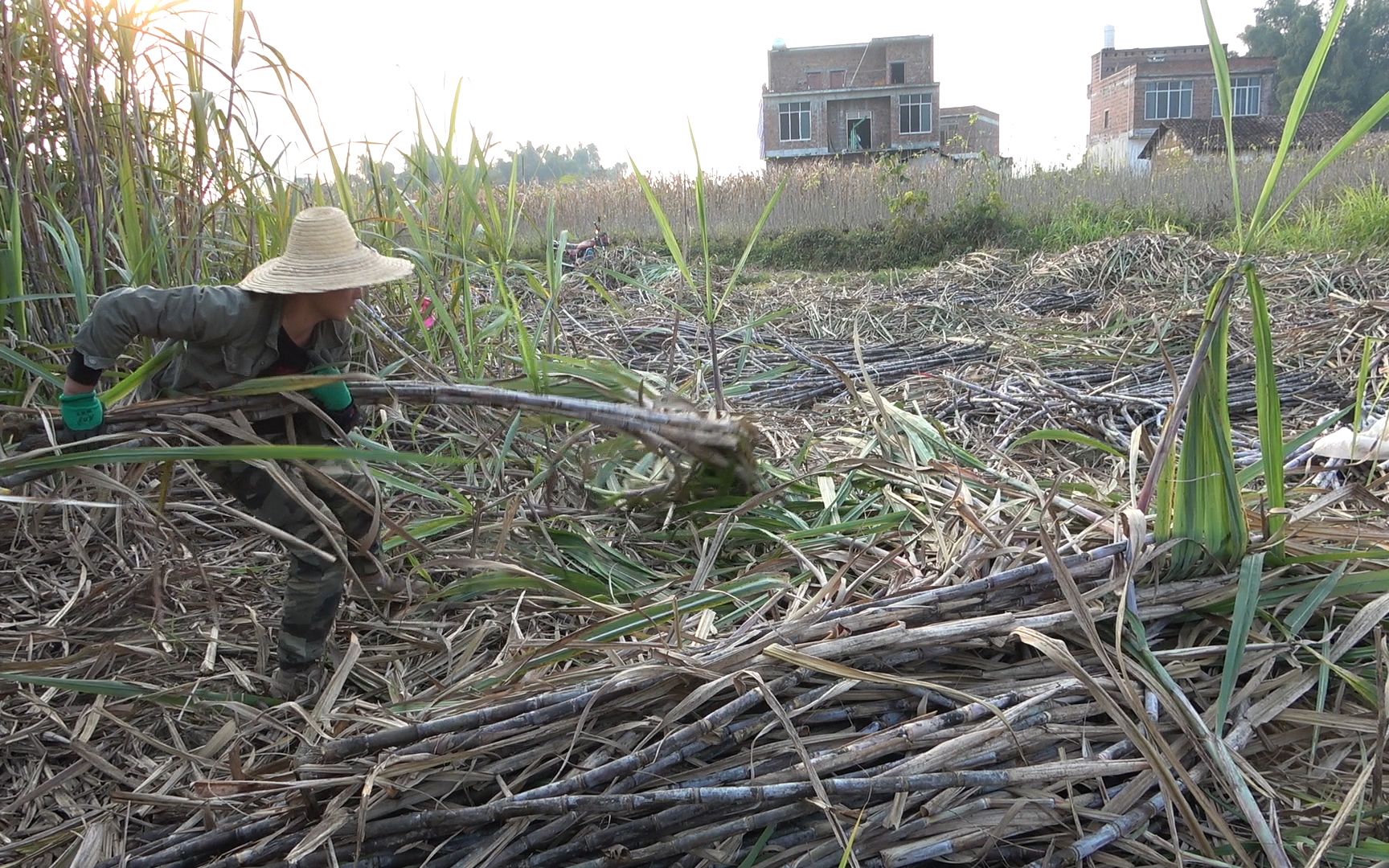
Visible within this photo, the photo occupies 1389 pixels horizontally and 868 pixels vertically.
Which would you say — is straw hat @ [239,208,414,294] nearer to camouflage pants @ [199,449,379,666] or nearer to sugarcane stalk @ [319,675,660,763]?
camouflage pants @ [199,449,379,666]

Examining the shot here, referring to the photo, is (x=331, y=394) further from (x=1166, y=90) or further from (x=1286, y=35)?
(x=1286, y=35)

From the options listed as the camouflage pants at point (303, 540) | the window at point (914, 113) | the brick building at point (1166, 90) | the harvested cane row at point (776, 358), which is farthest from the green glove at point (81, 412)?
the brick building at point (1166, 90)

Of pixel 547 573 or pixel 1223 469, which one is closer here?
pixel 1223 469

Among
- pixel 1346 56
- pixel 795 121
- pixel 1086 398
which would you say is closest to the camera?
pixel 1086 398

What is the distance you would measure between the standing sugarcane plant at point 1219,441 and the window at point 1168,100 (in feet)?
124

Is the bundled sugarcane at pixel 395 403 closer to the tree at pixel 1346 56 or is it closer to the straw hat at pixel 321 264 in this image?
the straw hat at pixel 321 264

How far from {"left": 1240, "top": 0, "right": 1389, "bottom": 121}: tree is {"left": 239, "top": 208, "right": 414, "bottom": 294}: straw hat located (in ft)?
155

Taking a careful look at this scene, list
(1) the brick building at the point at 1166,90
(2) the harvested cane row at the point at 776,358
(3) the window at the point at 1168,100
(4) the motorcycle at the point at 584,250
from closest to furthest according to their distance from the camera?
(2) the harvested cane row at the point at 776,358 → (4) the motorcycle at the point at 584,250 → (1) the brick building at the point at 1166,90 → (3) the window at the point at 1168,100

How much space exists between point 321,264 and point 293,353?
9.0 inches

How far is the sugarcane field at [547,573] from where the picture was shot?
1182 millimetres

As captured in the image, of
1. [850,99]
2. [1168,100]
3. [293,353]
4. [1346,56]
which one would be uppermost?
[1346,56]

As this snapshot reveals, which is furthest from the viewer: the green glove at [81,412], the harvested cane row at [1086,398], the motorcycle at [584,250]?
the motorcycle at [584,250]

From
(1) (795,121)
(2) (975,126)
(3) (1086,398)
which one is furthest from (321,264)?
(2) (975,126)

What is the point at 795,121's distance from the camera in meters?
28.5
